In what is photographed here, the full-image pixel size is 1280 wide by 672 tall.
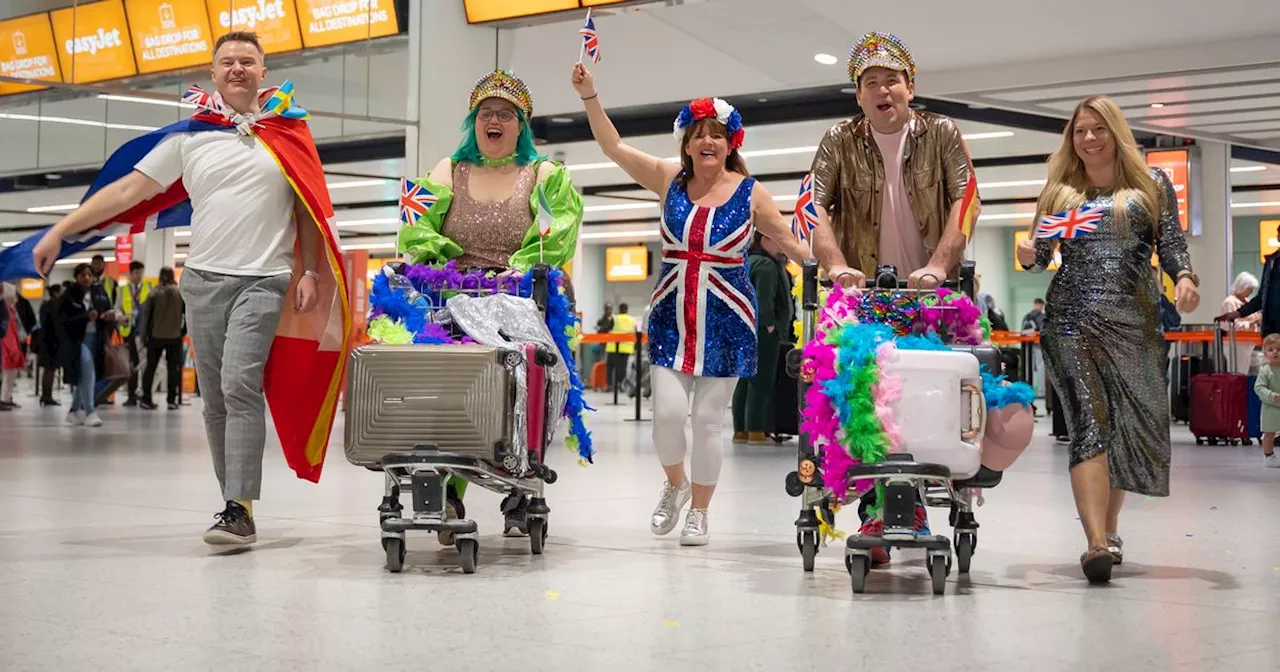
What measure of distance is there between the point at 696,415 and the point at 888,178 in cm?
121

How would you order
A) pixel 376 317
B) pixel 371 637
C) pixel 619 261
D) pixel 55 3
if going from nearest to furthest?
1. pixel 371 637
2. pixel 376 317
3. pixel 55 3
4. pixel 619 261

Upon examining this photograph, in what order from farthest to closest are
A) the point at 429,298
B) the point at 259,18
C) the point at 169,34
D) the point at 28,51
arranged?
the point at 169,34 → the point at 259,18 → the point at 28,51 → the point at 429,298

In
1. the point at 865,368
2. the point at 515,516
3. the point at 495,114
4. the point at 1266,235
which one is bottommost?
the point at 515,516

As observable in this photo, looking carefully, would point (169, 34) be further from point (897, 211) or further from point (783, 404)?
point (897, 211)

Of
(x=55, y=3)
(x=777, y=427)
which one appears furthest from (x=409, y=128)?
(x=777, y=427)

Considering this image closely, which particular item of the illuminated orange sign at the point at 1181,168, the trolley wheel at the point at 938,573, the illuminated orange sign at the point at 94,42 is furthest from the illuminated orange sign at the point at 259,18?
the illuminated orange sign at the point at 1181,168

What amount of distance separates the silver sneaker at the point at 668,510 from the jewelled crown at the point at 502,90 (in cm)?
148

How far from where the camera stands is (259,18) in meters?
12.0

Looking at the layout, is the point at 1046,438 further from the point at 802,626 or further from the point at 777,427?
the point at 802,626

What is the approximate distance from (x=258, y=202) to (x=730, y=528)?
217 centimetres

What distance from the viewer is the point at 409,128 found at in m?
12.2

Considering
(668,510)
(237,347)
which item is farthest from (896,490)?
(237,347)

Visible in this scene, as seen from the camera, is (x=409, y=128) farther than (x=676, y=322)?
Yes

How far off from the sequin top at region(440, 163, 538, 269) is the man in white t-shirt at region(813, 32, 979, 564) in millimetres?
1071
